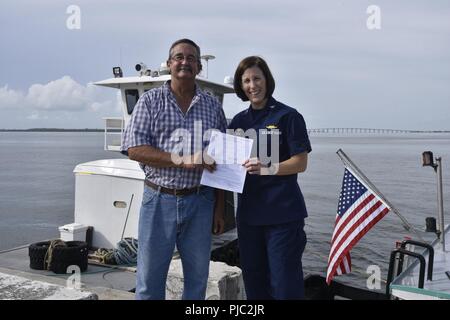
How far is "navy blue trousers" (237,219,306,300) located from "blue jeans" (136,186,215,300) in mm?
309

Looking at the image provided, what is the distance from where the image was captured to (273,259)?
334 centimetres

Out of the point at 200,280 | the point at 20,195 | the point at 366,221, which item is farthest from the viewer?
the point at 20,195

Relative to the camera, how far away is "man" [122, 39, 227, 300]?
127 inches

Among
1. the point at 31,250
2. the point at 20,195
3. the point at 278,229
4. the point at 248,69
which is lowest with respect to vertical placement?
the point at 20,195

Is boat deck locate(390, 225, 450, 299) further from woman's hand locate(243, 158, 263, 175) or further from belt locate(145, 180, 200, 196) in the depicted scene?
belt locate(145, 180, 200, 196)

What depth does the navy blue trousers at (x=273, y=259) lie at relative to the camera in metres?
3.31

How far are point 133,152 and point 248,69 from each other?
3.34 feet

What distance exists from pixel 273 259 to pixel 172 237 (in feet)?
2.43

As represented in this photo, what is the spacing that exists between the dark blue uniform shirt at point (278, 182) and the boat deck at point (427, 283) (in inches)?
75.1

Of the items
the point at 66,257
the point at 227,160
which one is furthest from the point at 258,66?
the point at 66,257

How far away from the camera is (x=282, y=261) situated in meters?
3.31
